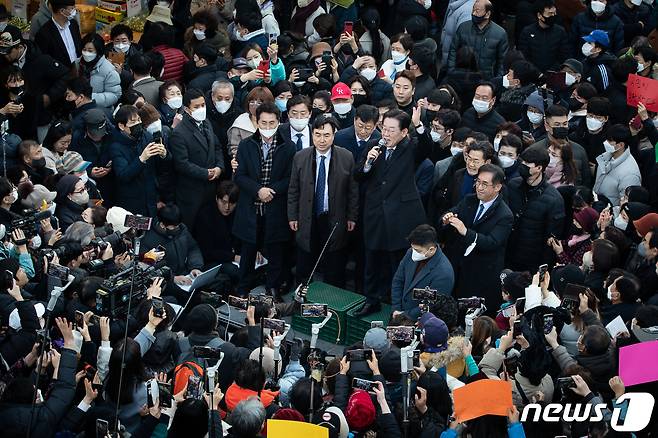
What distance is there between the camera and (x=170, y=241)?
9.88 meters

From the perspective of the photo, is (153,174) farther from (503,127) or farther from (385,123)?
(503,127)

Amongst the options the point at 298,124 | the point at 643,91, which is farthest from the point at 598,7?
the point at 298,124

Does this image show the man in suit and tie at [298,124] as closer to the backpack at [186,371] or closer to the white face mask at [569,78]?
the white face mask at [569,78]

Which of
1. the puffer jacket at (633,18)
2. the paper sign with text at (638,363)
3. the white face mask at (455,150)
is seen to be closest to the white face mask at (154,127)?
the white face mask at (455,150)

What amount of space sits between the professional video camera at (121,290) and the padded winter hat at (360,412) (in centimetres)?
192

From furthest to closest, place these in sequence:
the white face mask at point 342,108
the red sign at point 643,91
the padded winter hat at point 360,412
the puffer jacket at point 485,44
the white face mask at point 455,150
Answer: the puffer jacket at point 485,44, the white face mask at point 342,108, the red sign at point 643,91, the white face mask at point 455,150, the padded winter hat at point 360,412

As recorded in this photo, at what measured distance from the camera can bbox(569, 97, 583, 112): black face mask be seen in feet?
37.7

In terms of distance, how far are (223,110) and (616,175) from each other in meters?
3.46

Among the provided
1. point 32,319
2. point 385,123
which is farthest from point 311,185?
point 32,319

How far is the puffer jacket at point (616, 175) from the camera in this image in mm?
10500

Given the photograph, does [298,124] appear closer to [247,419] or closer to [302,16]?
Result: [302,16]

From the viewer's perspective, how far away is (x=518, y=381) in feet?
24.4

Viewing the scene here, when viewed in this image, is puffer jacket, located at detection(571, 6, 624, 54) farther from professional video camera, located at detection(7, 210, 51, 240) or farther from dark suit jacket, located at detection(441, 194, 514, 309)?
professional video camera, located at detection(7, 210, 51, 240)

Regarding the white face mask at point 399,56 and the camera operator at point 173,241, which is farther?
the white face mask at point 399,56
